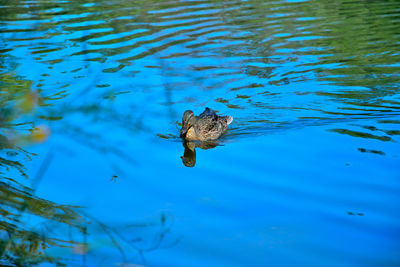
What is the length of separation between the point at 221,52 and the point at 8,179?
5.89 meters

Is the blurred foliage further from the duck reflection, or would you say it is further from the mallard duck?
the mallard duck

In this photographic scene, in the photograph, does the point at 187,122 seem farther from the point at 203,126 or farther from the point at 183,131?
the point at 203,126

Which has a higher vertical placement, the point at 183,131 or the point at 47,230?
the point at 47,230

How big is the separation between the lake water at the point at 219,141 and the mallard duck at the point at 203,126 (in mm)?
176

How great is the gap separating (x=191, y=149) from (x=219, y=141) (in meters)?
0.46

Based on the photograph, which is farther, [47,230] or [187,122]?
[187,122]

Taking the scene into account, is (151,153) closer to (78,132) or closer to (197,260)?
(78,132)

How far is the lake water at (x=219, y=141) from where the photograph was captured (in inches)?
192

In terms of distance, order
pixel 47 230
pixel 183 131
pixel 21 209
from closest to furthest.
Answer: pixel 21 209 → pixel 47 230 → pixel 183 131

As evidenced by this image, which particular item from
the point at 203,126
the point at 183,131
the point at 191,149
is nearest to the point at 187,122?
the point at 183,131

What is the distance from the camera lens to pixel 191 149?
7434mm

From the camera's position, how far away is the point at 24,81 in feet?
31.0

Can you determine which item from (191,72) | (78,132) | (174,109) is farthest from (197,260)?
(191,72)

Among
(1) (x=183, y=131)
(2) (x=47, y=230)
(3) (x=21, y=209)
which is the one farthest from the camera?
(1) (x=183, y=131)
